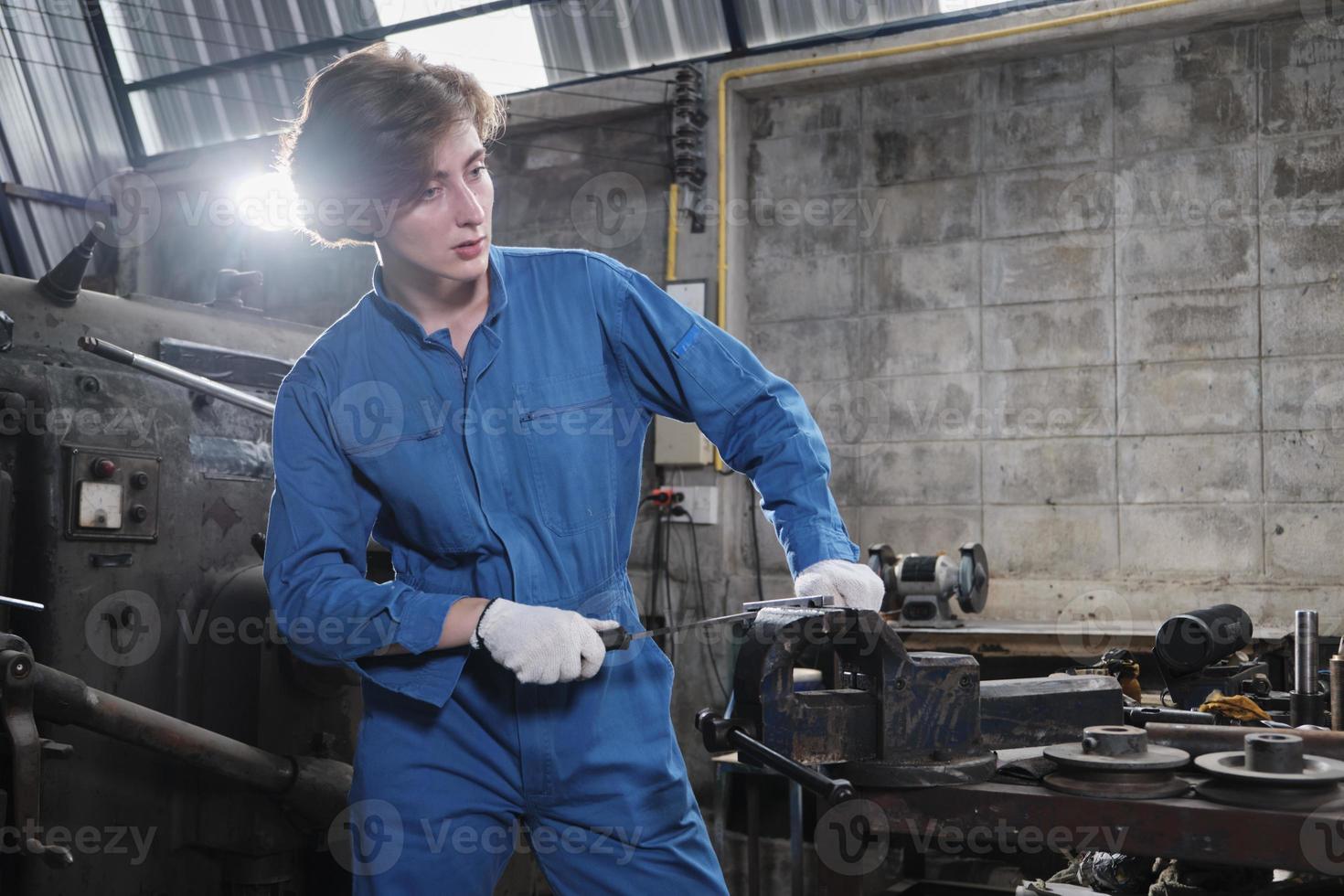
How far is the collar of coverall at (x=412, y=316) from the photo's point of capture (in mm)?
1411

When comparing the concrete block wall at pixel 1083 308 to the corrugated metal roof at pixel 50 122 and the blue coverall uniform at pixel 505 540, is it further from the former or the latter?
the corrugated metal roof at pixel 50 122

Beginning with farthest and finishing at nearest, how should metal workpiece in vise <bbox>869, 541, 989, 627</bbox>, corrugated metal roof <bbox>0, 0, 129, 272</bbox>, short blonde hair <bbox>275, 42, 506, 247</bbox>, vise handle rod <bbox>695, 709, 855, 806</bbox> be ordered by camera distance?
corrugated metal roof <bbox>0, 0, 129, 272</bbox>
metal workpiece in vise <bbox>869, 541, 989, 627</bbox>
short blonde hair <bbox>275, 42, 506, 247</bbox>
vise handle rod <bbox>695, 709, 855, 806</bbox>

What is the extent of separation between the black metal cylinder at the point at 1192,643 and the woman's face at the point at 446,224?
1304 mm

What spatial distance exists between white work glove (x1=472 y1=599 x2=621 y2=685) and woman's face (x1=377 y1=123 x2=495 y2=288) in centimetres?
43

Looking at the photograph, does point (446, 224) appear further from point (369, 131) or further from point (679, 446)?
point (679, 446)

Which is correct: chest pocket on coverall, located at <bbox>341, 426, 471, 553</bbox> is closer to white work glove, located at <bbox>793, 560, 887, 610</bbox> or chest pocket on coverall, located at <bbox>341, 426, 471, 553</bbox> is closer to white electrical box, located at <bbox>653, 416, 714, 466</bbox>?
white work glove, located at <bbox>793, 560, 887, 610</bbox>

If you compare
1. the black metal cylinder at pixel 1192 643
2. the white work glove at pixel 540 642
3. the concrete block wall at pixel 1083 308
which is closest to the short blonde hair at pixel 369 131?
the white work glove at pixel 540 642

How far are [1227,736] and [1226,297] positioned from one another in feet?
8.14

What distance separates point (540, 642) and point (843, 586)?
13.4 inches

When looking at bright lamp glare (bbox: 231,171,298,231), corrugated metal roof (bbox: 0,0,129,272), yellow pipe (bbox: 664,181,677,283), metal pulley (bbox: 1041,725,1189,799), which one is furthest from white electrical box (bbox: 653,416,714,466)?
corrugated metal roof (bbox: 0,0,129,272)

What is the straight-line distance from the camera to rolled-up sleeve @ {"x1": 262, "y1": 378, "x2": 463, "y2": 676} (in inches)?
49.9

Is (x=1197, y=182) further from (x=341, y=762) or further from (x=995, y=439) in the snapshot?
(x=341, y=762)

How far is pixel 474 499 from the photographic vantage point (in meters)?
1.37

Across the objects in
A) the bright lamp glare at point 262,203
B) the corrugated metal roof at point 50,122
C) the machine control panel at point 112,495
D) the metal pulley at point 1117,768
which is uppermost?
the corrugated metal roof at point 50,122
